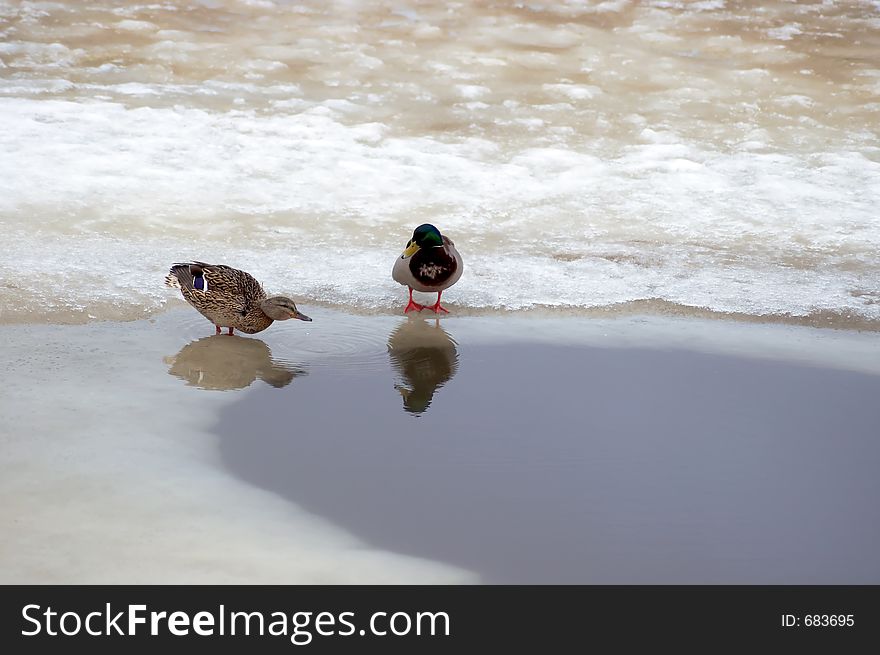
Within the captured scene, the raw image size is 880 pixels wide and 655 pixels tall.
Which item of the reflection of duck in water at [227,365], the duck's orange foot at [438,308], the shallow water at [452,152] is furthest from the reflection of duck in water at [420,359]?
the reflection of duck in water at [227,365]

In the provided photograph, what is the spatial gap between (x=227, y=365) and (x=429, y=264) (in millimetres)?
1257

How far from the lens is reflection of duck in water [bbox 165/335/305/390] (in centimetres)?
486

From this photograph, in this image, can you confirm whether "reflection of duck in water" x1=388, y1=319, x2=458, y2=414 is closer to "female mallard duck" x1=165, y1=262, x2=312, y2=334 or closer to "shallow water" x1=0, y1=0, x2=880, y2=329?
"shallow water" x1=0, y1=0, x2=880, y2=329

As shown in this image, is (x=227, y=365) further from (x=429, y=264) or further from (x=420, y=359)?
(x=429, y=264)

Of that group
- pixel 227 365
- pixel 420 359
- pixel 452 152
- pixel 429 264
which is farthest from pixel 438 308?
pixel 452 152

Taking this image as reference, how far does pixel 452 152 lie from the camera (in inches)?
340

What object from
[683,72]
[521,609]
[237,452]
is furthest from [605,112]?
[521,609]

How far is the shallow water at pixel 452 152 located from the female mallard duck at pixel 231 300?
18.3 inches

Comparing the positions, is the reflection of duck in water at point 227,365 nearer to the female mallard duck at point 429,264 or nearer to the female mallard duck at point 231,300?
the female mallard duck at point 231,300

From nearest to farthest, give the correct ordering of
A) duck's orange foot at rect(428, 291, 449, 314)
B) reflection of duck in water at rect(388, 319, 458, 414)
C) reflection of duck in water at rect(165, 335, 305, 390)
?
reflection of duck in water at rect(388, 319, 458, 414), reflection of duck in water at rect(165, 335, 305, 390), duck's orange foot at rect(428, 291, 449, 314)

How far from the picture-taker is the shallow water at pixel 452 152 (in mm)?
6277

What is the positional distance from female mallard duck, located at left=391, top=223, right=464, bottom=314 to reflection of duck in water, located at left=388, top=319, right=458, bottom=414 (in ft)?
0.70

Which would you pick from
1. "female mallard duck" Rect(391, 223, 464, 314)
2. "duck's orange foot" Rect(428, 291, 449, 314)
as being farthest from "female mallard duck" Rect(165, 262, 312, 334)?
"duck's orange foot" Rect(428, 291, 449, 314)

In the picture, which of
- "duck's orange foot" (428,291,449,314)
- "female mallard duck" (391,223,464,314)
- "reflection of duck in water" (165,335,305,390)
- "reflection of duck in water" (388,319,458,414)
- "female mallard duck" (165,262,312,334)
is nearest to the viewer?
"reflection of duck in water" (388,319,458,414)
